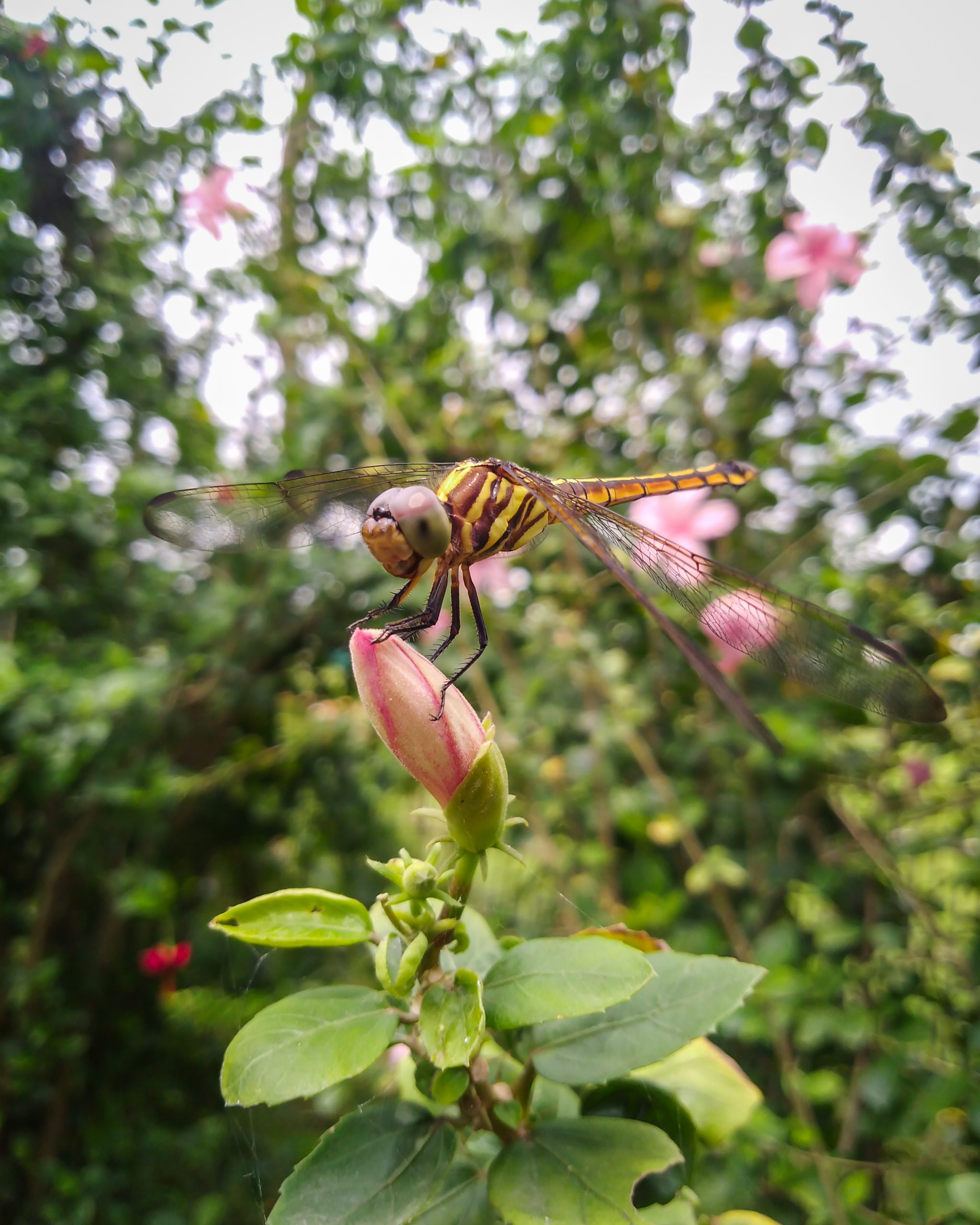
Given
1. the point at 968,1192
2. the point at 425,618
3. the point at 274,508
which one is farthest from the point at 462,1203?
the point at 968,1192

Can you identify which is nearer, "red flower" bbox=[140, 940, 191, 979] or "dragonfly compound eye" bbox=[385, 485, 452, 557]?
"dragonfly compound eye" bbox=[385, 485, 452, 557]

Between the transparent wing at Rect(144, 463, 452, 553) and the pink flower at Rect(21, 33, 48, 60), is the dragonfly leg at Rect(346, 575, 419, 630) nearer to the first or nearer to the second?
the transparent wing at Rect(144, 463, 452, 553)

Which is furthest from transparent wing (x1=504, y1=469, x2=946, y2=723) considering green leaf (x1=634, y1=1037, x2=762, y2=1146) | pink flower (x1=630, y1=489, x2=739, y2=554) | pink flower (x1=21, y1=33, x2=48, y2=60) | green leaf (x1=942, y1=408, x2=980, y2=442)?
pink flower (x1=21, y1=33, x2=48, y2=60)

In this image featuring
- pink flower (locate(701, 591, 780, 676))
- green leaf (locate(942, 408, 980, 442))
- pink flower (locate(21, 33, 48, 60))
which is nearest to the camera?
pink flower (locate(701, 591, 780, 676))

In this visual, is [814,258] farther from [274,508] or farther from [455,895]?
[455,895]

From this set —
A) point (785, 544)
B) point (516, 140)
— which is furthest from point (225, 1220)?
point (516, 140)

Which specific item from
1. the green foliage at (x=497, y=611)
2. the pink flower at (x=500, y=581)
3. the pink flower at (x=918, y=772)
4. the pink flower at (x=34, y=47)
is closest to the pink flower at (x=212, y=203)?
the green foliage at (x=497, y=611)

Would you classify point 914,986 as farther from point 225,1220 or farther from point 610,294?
point 610,294
